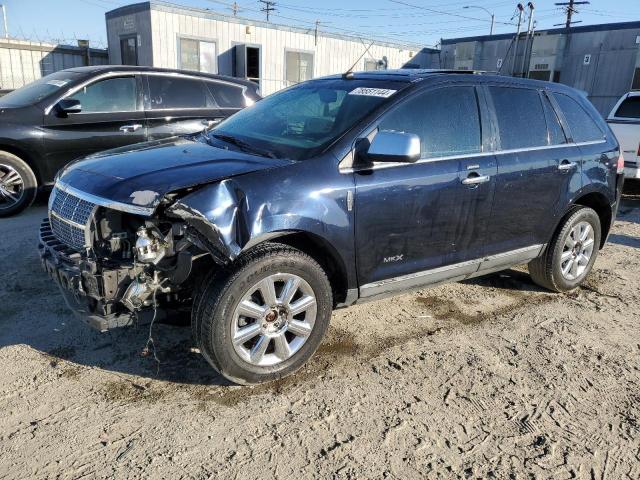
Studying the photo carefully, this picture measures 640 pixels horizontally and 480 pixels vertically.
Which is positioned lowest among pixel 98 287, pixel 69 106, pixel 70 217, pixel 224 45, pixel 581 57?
pixel 98 287

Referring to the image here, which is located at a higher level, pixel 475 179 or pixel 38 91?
pixel 38 91

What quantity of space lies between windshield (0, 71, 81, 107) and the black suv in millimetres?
3525

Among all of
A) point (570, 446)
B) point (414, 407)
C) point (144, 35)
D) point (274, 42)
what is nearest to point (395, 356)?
point (414, 407)

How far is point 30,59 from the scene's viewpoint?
17375mm

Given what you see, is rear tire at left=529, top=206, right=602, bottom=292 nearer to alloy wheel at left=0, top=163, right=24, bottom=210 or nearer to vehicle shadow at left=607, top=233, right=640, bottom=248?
vehicle shadow at left=607, top=233, right=640, bottom=248

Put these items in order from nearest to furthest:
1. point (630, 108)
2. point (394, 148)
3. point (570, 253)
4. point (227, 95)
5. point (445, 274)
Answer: point (394, 148), point (445, 274), point (570, 253), point (227, 95), point (630, 108)

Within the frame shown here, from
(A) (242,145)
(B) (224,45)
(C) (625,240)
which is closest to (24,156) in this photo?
(A) (242,145)

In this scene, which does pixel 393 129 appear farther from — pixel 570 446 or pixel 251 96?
pixel 251 96

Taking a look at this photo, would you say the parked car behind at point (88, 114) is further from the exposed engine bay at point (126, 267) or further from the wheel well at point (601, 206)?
the wheel well at point (601, 206)

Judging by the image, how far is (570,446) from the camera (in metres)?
2.77

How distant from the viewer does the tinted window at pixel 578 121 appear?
461 cm

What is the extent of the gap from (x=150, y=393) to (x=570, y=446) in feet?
7.54

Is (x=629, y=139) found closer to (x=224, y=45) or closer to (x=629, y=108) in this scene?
(x=629, y=108)

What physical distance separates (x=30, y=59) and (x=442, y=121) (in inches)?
699
